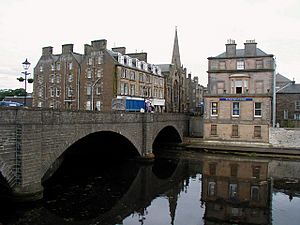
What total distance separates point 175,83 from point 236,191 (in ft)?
183

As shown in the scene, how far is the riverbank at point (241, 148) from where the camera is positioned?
36.8 metres

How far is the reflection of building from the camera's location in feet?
54.8

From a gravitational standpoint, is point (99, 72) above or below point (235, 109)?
above

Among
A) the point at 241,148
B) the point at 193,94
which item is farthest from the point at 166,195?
the point at 193,94

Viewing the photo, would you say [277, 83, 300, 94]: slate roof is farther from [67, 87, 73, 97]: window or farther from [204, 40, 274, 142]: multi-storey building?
[67, 87, 73, 97]: window

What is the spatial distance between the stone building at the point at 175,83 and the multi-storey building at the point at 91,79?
31.3ft

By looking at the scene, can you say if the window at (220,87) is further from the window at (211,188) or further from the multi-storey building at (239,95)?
the window at (211,188)

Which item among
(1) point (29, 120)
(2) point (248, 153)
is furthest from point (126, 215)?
(2) point (248, 153)

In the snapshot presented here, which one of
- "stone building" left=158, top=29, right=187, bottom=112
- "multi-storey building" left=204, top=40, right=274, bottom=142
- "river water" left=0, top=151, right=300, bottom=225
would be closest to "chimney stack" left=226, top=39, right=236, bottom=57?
"multi-storey building" left=204, top=40, right=274, bottom=142

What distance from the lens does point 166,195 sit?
20.9 meters

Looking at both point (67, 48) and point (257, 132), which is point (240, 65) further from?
point (67, 48)

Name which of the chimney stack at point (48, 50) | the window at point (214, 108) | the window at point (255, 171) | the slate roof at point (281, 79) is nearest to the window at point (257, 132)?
the window at point (214, 108)

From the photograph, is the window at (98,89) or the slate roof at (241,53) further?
the window at (98,89)

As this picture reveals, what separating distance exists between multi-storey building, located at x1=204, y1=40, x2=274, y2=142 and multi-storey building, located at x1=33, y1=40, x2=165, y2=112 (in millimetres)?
11407
